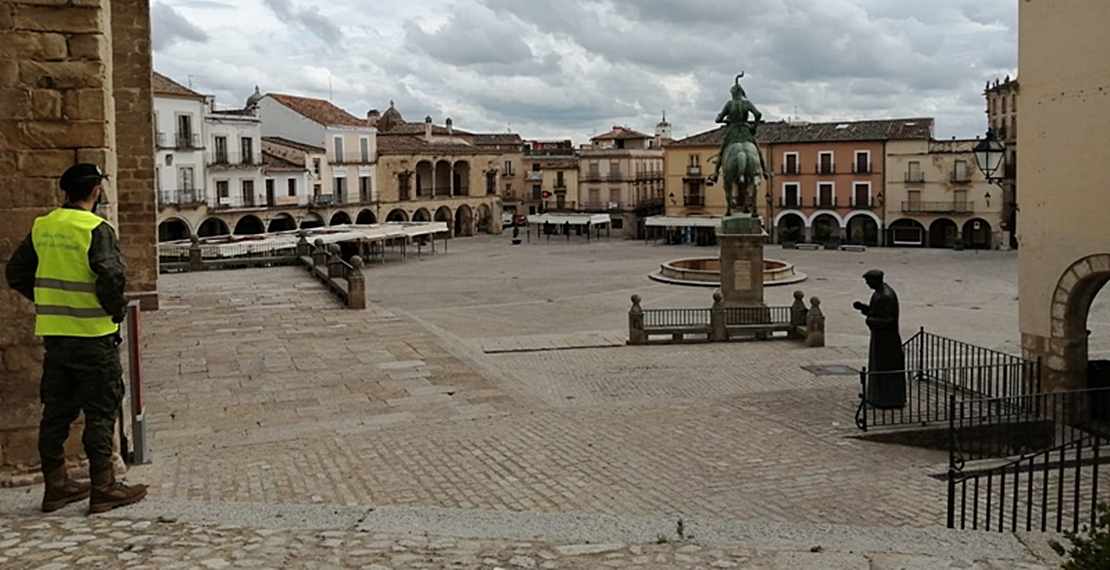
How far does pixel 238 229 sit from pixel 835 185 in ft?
108

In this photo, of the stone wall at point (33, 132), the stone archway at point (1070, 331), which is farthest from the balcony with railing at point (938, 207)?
the stone wall at point (33, 132)

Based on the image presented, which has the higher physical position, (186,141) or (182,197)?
(186,141)

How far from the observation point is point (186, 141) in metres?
47.5

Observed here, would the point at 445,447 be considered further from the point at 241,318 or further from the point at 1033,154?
the point at 241,318

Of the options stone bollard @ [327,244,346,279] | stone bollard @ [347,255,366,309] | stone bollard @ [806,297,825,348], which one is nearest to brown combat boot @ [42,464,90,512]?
stone bollard @ [347,255,366,309]

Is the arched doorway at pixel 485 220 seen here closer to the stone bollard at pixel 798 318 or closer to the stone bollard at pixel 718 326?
the stone bollard at pixel 798 318

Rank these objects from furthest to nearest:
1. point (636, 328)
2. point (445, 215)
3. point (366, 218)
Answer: point (445, 215) < point (366, 218) < point (636, 328)

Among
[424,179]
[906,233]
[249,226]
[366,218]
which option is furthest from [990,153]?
[424,179]

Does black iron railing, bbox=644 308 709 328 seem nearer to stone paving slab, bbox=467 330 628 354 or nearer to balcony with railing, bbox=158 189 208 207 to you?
stone paving slab, bbox=467 330 628 354

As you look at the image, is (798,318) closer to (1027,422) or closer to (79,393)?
(1027,422)

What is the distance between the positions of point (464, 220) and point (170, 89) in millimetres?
26466

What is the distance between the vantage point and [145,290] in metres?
18.6

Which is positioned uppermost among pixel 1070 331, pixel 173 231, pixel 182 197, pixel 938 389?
pixel 182 197

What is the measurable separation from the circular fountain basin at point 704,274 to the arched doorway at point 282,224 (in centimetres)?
2365
